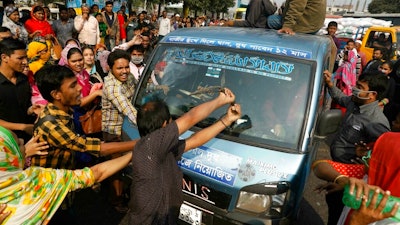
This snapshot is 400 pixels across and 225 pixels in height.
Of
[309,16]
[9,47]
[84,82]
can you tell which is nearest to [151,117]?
[9,47]

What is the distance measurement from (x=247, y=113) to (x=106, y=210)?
2.02 metres

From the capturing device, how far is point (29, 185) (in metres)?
1.43

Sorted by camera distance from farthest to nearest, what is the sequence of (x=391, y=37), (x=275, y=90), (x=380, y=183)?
(x=391, y=37), (x=275, y=90), (x=380, y=183)

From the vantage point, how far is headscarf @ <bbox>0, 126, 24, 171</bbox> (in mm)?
1281

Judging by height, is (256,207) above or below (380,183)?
below

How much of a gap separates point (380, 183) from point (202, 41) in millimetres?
2181

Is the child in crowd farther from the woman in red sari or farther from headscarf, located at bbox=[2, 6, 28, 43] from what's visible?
the woman in red sari

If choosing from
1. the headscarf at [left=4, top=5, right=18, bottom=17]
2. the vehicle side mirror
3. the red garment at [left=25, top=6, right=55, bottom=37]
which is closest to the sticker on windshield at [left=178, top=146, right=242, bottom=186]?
the vehicle side mirror

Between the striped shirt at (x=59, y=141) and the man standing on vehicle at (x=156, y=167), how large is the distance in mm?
491

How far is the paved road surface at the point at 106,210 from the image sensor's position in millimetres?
3287

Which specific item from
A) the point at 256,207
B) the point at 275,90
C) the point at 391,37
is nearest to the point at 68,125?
the point at 256,207

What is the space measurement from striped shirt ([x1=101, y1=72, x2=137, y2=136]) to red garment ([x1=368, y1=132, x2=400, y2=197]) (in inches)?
84.0

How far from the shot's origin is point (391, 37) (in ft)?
35.8

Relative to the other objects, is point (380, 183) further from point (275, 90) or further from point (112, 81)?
point (112, 81)
